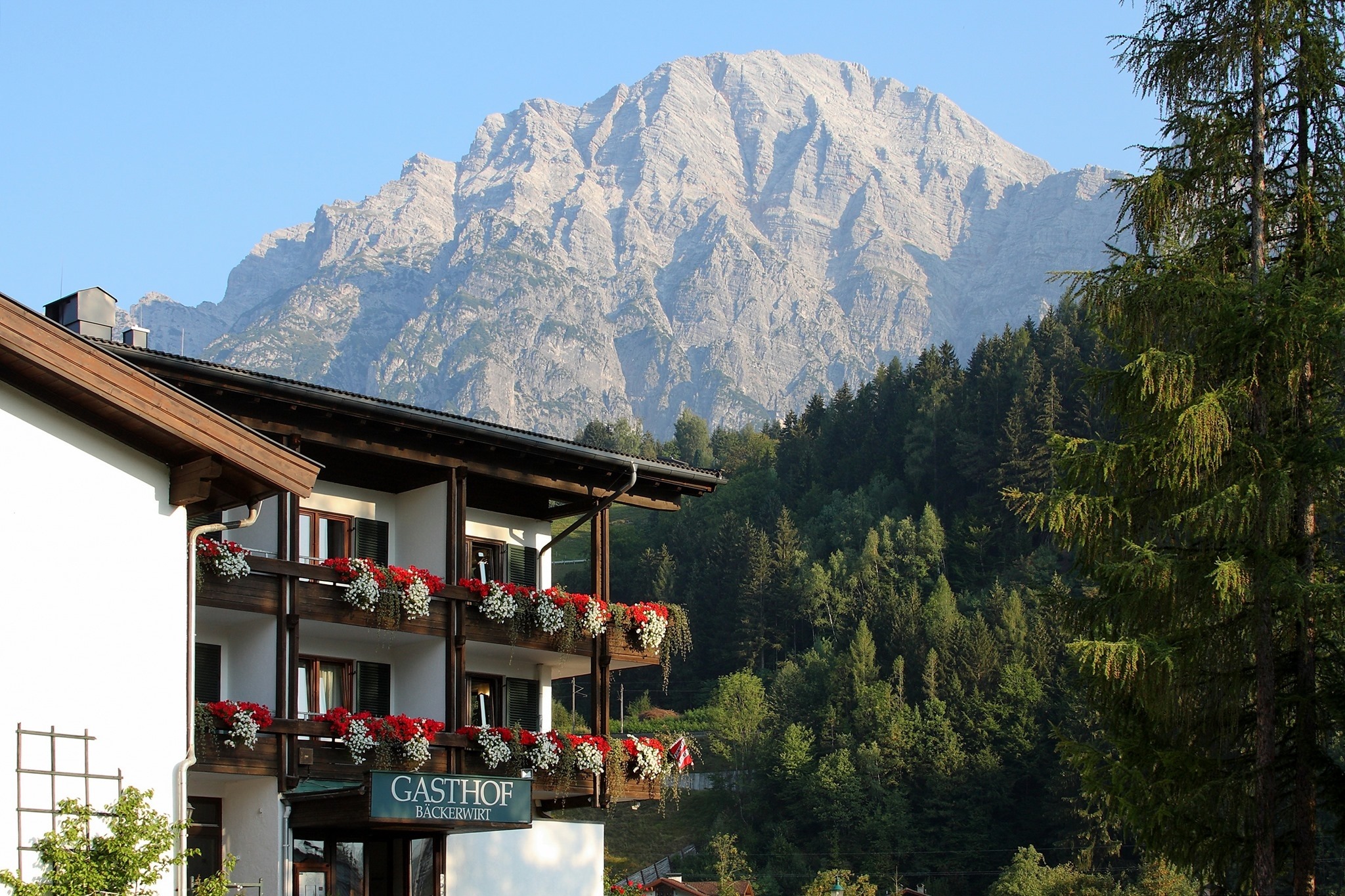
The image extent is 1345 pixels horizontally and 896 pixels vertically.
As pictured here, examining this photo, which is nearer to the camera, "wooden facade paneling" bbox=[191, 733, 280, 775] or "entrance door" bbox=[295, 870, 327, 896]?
"wooden facade paneling" bbox=[191, 733, 280, 775]

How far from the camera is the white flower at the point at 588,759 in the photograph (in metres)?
24.7

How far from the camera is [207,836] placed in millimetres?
21625

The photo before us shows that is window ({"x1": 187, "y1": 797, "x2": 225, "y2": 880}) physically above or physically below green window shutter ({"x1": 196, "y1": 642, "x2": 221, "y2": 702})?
below

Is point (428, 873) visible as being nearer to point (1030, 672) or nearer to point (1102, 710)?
point (1102, 710)

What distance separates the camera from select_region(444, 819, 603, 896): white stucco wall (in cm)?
2364

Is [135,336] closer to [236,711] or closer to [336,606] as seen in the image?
[336,606]

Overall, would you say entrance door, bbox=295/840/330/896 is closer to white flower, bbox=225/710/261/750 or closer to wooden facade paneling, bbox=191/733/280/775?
wooden facade paneling, bbox=191/733/280/775

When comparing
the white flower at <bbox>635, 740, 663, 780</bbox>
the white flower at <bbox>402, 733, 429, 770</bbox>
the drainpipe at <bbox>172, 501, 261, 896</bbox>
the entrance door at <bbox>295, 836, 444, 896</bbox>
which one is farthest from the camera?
the white flower at <bbox>635, 740, 663, 780</bbox>

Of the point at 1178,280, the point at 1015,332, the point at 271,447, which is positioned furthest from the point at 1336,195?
the point at 1015,332

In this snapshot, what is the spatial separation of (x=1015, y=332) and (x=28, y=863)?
151738mm

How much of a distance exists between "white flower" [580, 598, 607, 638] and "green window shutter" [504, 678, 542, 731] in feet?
5.91

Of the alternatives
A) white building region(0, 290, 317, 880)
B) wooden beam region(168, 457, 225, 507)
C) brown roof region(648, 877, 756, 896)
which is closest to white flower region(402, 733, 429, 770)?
white building region(0, 290, 317, 880)

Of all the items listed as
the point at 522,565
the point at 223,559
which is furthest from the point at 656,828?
the point at 223,559

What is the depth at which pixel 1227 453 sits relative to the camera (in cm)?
1811
